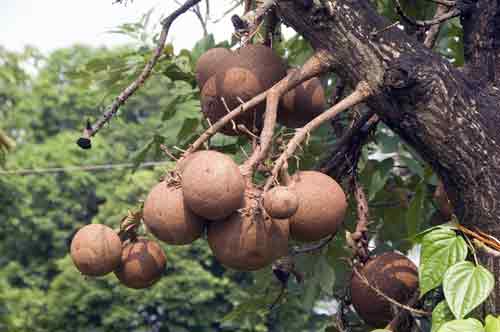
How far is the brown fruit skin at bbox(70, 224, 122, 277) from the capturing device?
216 centimetres

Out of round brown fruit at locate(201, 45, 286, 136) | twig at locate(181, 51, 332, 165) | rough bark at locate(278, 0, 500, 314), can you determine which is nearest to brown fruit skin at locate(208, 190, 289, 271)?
twig at locate(181, 51, 332, 165)

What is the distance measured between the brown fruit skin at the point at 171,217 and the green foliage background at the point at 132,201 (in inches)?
5.1

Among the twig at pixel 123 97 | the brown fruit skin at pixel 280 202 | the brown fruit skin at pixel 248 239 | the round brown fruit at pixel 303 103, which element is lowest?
the brown fruit skin at pixel 248 239

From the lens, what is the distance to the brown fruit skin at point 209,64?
2.26 meters

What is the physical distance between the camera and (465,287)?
1789 millimetres

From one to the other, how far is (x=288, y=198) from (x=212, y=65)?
26.4 inches

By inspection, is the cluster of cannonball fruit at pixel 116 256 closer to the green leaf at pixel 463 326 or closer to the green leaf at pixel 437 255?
the green leaf at pixel 437 255

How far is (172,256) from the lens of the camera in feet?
51.9

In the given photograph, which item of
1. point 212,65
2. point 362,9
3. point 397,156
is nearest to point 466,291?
point 362,9

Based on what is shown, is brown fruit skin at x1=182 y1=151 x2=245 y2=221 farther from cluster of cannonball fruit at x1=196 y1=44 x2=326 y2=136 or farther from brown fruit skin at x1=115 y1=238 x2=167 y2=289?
brown fruit skin at x1=115 y1=238 x2=167 y2=289

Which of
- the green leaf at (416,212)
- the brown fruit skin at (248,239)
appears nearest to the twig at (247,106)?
the brown fruit skin at (248,239)

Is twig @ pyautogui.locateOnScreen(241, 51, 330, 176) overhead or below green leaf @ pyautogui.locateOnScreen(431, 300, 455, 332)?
overhead

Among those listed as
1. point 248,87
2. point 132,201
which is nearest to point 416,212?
point 248,87

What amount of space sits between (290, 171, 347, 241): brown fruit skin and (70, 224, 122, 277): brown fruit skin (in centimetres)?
53
